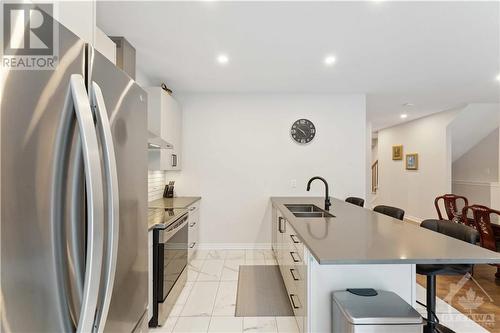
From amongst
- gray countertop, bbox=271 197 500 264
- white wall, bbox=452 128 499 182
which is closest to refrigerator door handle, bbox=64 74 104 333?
gray countertop, bbox=271 197 500 264

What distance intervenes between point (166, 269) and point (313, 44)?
2.59 m

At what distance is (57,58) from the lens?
0.76 meters

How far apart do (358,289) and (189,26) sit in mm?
2466

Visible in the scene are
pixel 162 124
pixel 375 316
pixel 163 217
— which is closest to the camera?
pixel 375 316

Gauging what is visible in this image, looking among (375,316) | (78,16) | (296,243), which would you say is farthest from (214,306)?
(78,16)

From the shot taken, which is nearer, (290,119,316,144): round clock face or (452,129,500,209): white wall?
(290,119,316,144): round clock face

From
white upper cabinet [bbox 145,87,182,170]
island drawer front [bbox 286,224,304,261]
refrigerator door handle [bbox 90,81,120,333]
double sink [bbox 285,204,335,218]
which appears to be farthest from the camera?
white upper cabinet [bbox 145,87,182,170]

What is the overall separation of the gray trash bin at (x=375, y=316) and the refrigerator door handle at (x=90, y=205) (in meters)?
1.21

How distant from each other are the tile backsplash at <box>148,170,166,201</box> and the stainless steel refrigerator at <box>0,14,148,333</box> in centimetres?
290

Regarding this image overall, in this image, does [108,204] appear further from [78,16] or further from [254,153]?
[254,153]

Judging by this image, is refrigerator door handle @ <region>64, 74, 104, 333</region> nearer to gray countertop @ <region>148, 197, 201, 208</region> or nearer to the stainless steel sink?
gray countertop @ <region>148, 197, 201, 208</region>

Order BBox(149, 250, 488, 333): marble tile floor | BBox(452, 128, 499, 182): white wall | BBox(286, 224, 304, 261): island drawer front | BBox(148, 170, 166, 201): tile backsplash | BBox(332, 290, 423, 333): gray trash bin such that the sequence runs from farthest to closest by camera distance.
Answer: BBox(452, 128, 499, 182): white wall, BBox(148, 170, 166, 201): tile backsplash, BBox(149, 250, 488, 333): marble tile floor, BBox(286, 224, 304, 261): island drawer front, BBox(332, 290, 423, 333): gray trash bin

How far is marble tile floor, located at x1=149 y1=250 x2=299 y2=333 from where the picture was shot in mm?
2303

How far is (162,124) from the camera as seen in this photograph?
11.2 ft
